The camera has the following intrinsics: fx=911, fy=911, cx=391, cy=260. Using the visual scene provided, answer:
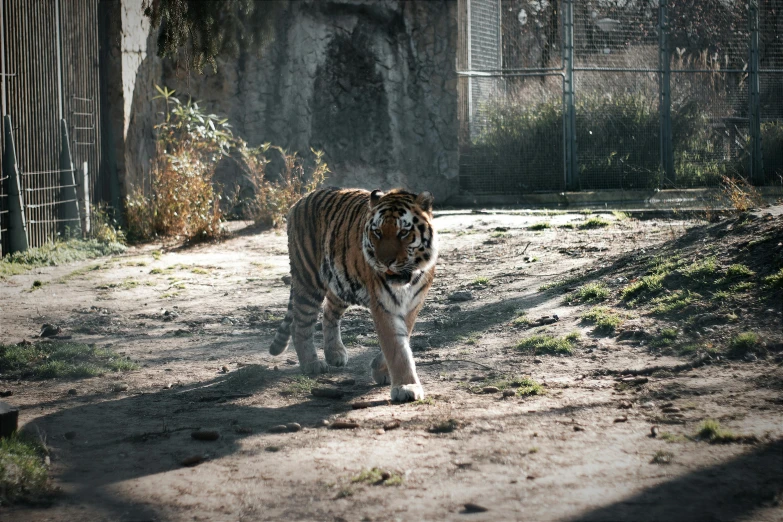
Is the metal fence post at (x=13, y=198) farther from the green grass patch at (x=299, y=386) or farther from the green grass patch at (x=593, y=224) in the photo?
the green grass patch at (x=593, y=224)

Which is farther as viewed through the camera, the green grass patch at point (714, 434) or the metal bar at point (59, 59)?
the metal bar at point (59, 59)

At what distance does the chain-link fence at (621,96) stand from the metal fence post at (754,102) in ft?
0.06

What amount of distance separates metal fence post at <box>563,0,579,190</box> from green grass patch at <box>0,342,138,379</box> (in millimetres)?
10821

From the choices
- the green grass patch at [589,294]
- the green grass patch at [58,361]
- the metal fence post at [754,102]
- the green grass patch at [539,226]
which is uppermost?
the metal fence post at [754,102]

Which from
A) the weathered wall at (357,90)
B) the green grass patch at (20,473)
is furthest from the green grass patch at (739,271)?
the weathered wall at (357,90)

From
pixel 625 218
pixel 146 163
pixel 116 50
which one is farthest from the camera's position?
pixel 146 163

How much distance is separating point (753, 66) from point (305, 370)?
12.8 meters

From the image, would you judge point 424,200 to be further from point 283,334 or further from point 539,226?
point 539,226

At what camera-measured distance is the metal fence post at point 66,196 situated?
38.9 ft

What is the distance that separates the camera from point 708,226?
323 inches

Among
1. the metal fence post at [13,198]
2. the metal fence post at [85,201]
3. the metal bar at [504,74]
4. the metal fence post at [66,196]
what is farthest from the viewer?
the metal bar at [504,74]

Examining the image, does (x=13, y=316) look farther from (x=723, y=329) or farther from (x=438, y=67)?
(x=438, y=67)

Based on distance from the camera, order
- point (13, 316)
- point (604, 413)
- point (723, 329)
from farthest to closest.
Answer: point (13, 316) < point (723, 329) < point (604, 413)

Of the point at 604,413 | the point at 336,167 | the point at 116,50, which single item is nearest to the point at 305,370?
the point at 604,413
